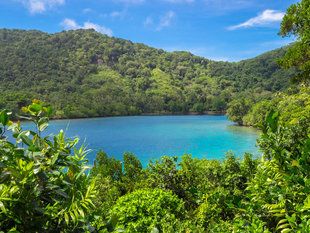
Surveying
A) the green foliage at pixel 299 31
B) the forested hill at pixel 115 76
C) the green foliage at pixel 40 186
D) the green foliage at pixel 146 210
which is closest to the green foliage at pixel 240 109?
the forested hill at pixel 115 76

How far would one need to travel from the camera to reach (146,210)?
262 centimetres

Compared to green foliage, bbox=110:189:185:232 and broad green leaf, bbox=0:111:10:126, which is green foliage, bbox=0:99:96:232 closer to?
broad green leaf, bbox=0:111:10:126

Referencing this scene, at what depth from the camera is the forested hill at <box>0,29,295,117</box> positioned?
65.5 m

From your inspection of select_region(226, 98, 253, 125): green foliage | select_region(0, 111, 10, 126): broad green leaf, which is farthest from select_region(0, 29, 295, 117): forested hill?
select_region(0, 111, 10, 126): broad green leaf

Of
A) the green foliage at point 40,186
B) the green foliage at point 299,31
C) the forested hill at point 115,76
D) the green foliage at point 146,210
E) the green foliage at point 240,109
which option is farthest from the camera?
the forested hill at point 115,76

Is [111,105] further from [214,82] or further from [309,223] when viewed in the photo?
[309,223]

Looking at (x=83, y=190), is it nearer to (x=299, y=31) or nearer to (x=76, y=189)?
(x=76, y=189)

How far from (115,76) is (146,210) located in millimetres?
100733

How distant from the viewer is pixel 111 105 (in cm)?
6669

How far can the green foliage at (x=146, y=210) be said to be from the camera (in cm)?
225

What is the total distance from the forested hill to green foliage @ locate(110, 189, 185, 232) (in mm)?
52274

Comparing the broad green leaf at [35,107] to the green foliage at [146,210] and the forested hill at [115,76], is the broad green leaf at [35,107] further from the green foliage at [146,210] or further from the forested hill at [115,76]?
the forested hill at [115,76]

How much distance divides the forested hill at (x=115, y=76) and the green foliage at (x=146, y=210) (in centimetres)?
5227

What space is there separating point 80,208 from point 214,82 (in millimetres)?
A: 100491
